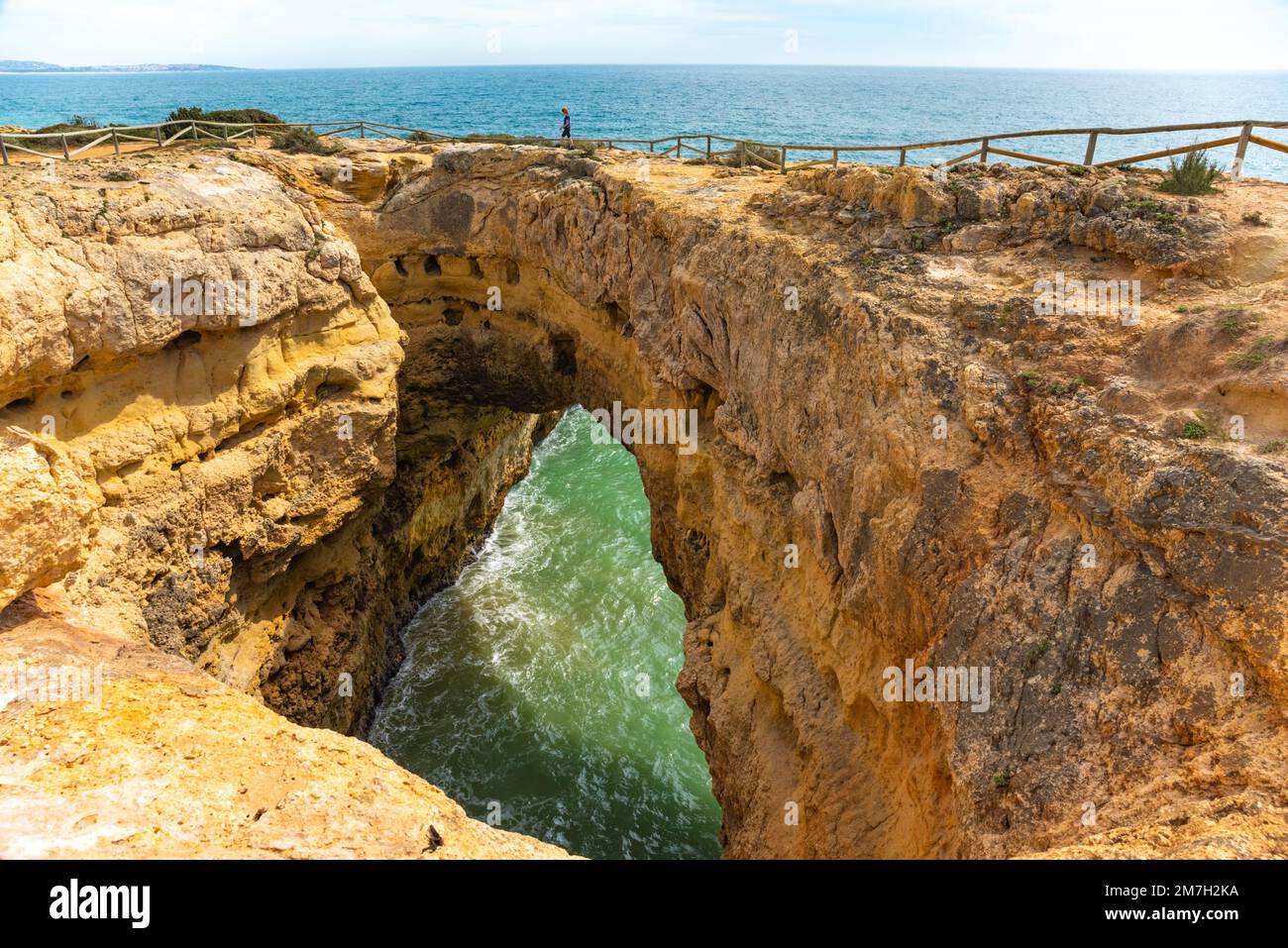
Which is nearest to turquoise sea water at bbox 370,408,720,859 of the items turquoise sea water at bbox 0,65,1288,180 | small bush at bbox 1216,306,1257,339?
small bush at bbox 1216,306,1257,339

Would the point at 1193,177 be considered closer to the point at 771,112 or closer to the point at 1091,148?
the point at 1091,148

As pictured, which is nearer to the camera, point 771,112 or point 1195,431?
point 1195,431

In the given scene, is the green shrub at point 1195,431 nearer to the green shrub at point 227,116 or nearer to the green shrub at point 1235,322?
the green shrub at point 1235,322

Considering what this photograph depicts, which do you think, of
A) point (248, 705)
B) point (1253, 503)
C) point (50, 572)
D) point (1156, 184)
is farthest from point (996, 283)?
point (50, 572)

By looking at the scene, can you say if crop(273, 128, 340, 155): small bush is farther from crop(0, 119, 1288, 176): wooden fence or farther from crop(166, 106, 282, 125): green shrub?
crop(166, 106, 282, 125): green shrub

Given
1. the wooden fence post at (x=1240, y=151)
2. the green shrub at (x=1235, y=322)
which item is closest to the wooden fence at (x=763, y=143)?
the wooden fence post at (x=1240, y=151)

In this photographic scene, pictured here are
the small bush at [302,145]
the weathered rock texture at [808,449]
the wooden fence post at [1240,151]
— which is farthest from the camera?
the small bush at [302,145]

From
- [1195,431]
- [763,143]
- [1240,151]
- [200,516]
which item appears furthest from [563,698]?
[1240,151]
